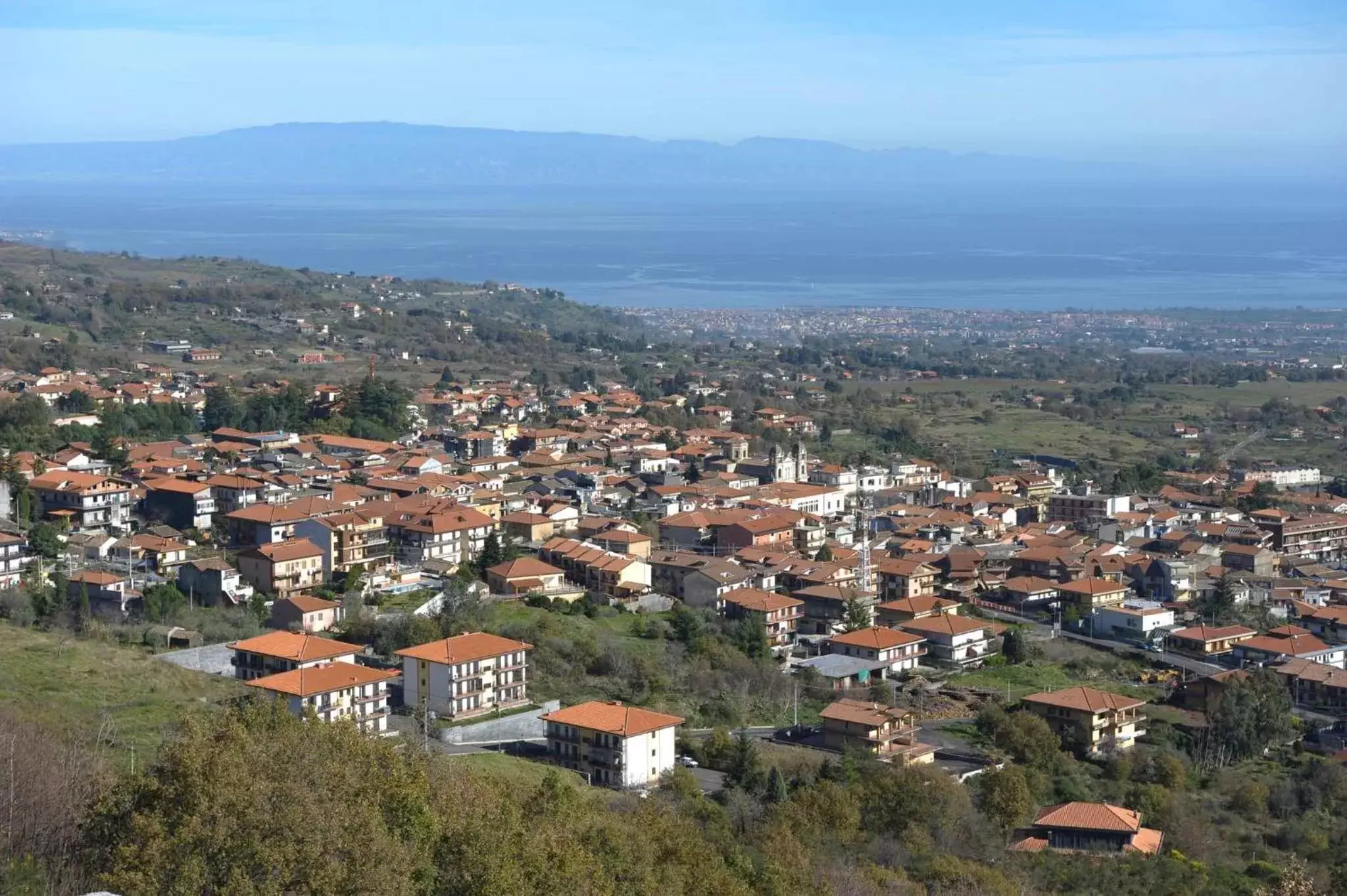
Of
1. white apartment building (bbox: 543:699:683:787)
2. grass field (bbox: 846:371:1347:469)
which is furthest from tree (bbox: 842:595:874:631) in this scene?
grass field (bbox: 846:371:1347:469)

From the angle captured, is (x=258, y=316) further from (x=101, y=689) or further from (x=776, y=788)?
(x=776, y=788)

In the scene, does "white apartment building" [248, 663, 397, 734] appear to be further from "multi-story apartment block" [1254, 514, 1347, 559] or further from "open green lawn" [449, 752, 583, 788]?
"multi-story apartment block" [1254, 514, 1347, 559]

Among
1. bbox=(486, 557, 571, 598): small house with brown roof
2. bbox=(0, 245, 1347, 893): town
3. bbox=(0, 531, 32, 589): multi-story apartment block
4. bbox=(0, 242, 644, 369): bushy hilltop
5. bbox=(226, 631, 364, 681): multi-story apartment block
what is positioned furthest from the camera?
bbox=(0, 242, 644, 369): bushy hilltop

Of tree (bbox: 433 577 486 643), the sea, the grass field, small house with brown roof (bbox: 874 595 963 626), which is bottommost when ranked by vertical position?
the sea

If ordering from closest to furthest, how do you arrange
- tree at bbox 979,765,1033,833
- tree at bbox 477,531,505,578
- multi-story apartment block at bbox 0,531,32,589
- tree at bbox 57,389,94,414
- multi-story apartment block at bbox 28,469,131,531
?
tree at bbox 979,765,1033,833, multi-story apartment block at bbox 0,531,32,589, tree at bbox 477,531,505,578, multi-story apartment block at bbox 28,469,131,531, tree at bbox 57,389,94,414

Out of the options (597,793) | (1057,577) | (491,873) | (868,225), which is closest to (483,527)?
(1057,577)

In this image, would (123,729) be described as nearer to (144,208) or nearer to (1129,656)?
(1129,656)

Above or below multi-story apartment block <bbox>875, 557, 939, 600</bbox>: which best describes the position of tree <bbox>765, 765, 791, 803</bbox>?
above

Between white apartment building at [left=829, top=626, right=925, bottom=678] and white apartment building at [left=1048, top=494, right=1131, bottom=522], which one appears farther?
white apartment building at [left=1048, top=494, right=1131, bottom=522]
